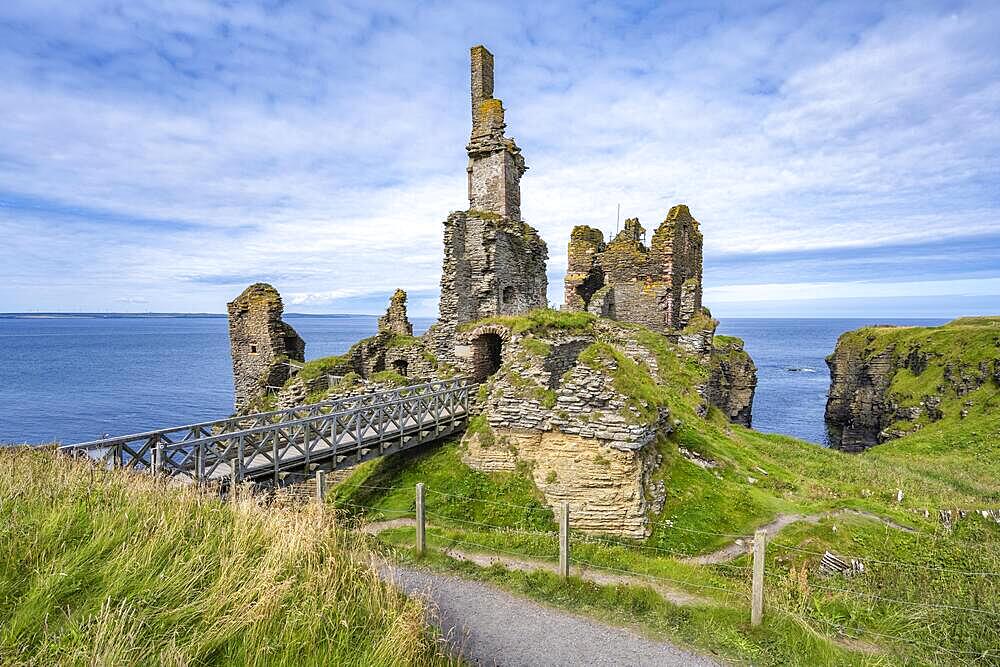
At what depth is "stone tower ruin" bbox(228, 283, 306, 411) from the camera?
83.5ft

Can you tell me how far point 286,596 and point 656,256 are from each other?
26.7 meters

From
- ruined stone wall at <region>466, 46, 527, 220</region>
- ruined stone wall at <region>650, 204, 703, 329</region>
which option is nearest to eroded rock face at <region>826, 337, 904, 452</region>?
ruined stone wall at <region>650, 204, 703, 329</region>

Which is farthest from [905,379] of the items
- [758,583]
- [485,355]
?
[758,583]

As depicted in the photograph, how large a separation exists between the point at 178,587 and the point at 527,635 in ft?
14.0

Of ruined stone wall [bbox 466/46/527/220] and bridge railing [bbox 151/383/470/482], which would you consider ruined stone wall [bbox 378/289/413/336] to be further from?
bridge railing [bbox 151/383/470/482]

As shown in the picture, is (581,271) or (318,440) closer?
(318,440)

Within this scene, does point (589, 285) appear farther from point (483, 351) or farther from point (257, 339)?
point (257, 339)

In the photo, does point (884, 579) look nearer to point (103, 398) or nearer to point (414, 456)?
point (414, 456)

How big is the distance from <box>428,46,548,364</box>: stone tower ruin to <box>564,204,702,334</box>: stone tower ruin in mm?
7115

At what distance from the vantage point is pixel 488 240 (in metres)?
20.8

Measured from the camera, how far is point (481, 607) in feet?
24.5

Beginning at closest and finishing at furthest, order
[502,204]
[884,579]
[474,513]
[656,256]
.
Result: [884,579] < [474,513] < [502,204] < [656,256]

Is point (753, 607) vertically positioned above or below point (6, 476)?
below

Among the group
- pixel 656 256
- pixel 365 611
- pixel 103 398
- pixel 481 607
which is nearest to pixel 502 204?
pixel 656 256
